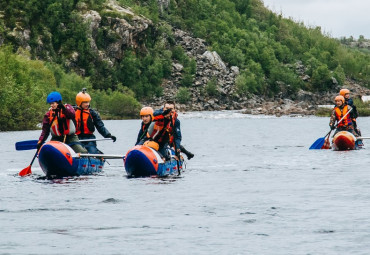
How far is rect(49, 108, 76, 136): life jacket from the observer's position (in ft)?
83.8

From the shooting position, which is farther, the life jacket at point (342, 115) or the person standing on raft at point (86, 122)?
the life jacket at point (342, 115)

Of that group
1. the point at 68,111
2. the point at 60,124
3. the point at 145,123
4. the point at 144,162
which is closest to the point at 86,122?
the point at 60,124

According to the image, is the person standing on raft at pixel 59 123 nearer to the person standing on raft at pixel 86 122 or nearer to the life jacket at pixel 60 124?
the life jacket at pixel 60 124

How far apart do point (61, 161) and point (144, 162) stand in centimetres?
276

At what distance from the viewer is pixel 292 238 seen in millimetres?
15398

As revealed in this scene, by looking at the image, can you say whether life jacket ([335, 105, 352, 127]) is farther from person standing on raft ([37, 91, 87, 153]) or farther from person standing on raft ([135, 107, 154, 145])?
person standing on raft ([37, 91, 87, 153])

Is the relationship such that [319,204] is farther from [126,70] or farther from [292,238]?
[126,70]

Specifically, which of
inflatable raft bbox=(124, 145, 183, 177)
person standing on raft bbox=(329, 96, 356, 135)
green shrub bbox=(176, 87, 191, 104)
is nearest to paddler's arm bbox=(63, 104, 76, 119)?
inflatable raft bbox=(124, 145, 183, 177)

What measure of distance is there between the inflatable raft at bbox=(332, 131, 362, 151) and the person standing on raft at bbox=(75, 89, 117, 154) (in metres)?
13.9

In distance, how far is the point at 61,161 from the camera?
83.6 ft

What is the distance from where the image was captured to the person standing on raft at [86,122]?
27.2m

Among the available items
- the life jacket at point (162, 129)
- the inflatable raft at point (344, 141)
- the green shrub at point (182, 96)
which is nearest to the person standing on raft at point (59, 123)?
the life jacket at point (162, 129)

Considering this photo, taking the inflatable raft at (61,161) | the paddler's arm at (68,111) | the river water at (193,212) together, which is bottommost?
the river water at (193,212)

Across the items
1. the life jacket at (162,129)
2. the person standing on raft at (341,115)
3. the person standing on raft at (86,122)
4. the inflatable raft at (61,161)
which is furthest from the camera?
the person standing on raft at (341,115)
